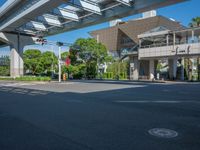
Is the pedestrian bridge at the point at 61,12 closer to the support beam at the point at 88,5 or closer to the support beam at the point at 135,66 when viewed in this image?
the support beam at the point at 88,5

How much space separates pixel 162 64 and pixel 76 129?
59.1m

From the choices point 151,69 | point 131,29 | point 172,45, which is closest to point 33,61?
point 151,69

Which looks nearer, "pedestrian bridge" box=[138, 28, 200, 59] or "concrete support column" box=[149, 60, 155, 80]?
"pedestrian bridge" box=[138, 28, 200, 59]

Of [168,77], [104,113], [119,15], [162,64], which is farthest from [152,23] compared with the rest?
[104,113]

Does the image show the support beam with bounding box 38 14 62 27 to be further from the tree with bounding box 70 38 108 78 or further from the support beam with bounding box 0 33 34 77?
the tree with bounding box 70 38 108 78

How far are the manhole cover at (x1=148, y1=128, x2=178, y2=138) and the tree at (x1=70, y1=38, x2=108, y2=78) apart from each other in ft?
122

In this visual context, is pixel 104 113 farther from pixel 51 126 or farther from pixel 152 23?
pixel 152 23

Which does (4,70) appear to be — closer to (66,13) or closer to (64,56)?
(64,56)

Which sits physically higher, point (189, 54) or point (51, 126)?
point (189, 54)

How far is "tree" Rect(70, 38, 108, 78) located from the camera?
144 ft

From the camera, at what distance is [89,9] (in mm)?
18656

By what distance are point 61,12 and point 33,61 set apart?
119ft

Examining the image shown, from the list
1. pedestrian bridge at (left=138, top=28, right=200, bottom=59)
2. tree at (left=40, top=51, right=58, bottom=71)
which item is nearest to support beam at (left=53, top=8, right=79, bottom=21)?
pedestrian bridge at (left=138, top=28, right=200, bottom=59)

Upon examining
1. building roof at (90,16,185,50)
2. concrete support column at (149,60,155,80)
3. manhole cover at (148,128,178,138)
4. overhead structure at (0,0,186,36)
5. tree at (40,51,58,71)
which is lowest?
manhole cover at (148,128,178,138)
